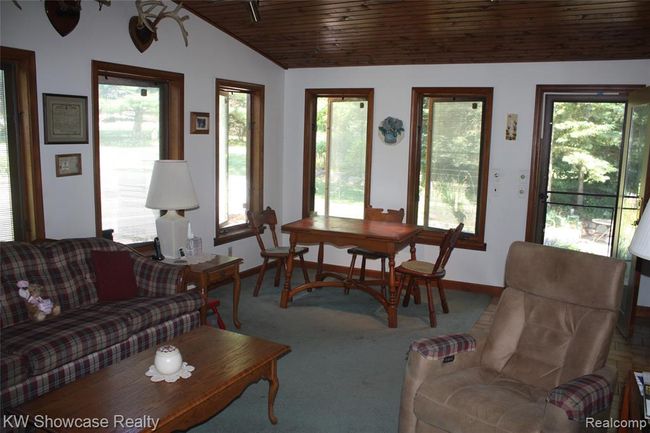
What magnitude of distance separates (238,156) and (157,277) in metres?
2.49

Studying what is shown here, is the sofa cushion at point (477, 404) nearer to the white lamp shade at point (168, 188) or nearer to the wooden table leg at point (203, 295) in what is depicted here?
the wooden table leg at point (203, 295)

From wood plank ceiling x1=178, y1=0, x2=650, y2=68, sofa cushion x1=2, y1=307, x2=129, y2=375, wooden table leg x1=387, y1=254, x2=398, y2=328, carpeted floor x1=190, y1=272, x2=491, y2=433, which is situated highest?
wood plank ceiling x1=178, y1=0, x2=650, y2=68

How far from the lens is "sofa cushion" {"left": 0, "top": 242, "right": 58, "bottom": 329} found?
10.5ft

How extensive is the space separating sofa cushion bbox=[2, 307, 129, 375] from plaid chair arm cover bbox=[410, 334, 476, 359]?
68.2 inches

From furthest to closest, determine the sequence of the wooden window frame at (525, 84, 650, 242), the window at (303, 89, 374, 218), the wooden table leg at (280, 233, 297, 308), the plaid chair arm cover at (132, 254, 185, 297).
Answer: the window at (303, 89, 374, 218), the wooden window frame at (525, 84, 650, 242), the wooden table leg at (280, 233, 297, 308), the plaid chair arm cover at (132, 254, 185, 297)

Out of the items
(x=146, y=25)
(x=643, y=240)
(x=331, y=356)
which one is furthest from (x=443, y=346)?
(x=146, y=25)

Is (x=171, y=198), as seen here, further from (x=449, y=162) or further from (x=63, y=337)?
(x=449, y=162)

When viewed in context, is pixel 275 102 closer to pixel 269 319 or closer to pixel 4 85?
pixel 269 319

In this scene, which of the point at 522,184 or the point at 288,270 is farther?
the point at 522,184

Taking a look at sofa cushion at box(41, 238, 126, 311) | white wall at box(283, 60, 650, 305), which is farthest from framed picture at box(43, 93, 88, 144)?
white wall at box(283, 60, 650, 305)

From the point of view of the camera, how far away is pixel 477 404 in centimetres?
246

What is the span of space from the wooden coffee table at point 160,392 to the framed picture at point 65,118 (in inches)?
74.4

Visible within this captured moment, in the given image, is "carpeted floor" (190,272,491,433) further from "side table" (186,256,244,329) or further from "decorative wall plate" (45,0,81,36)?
"decorative wall plate" (45,0,81,36)

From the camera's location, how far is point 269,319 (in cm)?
484
